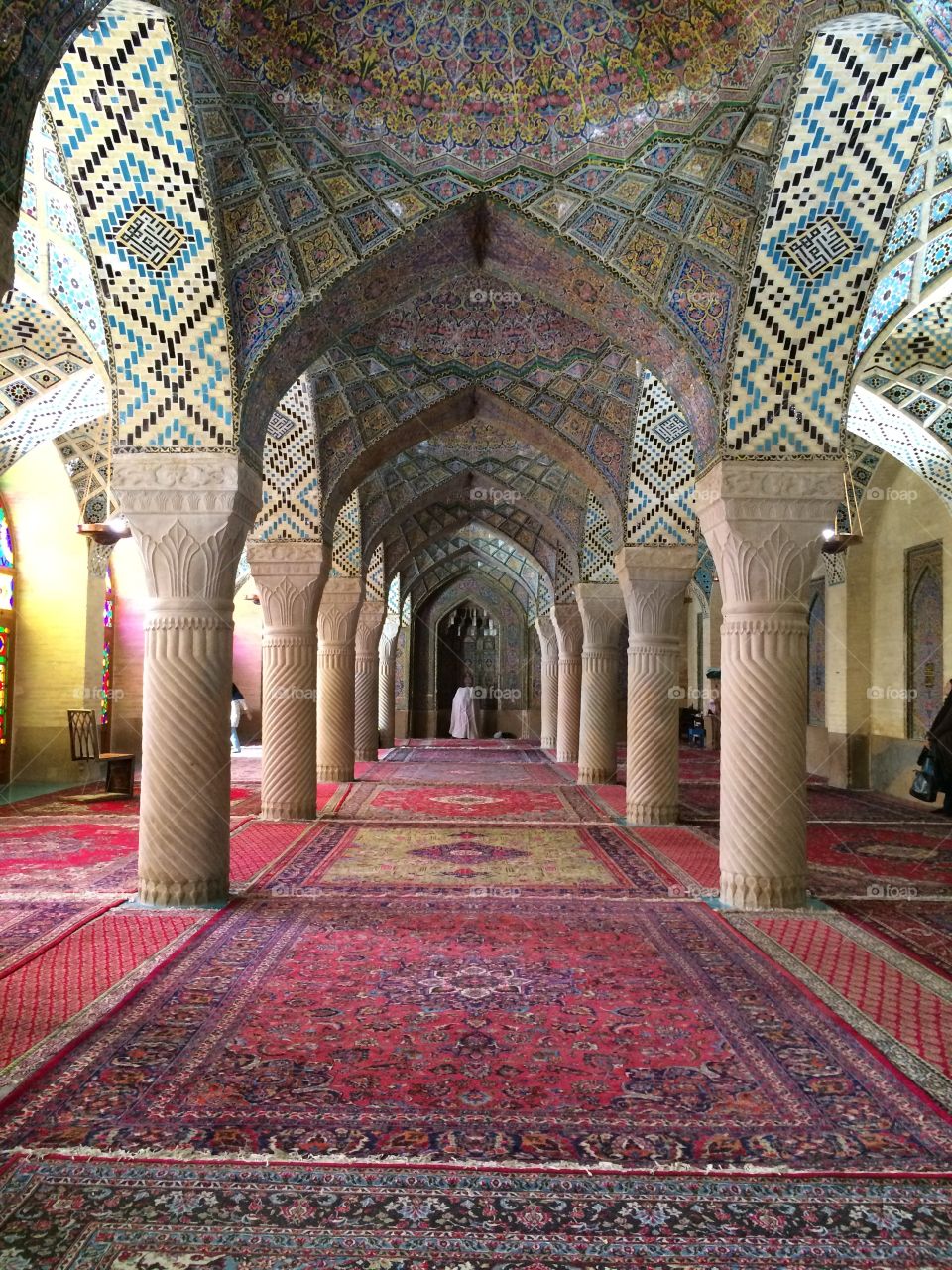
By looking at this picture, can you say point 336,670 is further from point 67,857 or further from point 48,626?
point 67,857

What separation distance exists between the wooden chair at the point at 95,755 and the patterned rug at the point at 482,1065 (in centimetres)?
635

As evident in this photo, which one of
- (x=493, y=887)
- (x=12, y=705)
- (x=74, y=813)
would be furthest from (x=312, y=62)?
(x=12, y=705)

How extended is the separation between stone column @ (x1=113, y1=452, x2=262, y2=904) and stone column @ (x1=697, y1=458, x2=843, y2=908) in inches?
113

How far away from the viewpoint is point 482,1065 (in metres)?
3.20

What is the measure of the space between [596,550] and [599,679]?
163 cm

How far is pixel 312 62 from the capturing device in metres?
5.15

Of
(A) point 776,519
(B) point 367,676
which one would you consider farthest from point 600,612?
(A) point 776,519

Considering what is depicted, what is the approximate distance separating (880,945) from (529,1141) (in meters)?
2.71

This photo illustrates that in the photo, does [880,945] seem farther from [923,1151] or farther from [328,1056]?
[328,1056]

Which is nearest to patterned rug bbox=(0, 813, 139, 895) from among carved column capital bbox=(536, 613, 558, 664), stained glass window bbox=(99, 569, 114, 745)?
stained glass window bbox=(99, 569, 114, 745)

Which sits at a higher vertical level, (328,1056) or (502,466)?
(502,466)

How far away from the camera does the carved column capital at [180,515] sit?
5.59 meters

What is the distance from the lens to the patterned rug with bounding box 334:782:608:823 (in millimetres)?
9344

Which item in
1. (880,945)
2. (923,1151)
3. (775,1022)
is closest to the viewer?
(923,1151)
